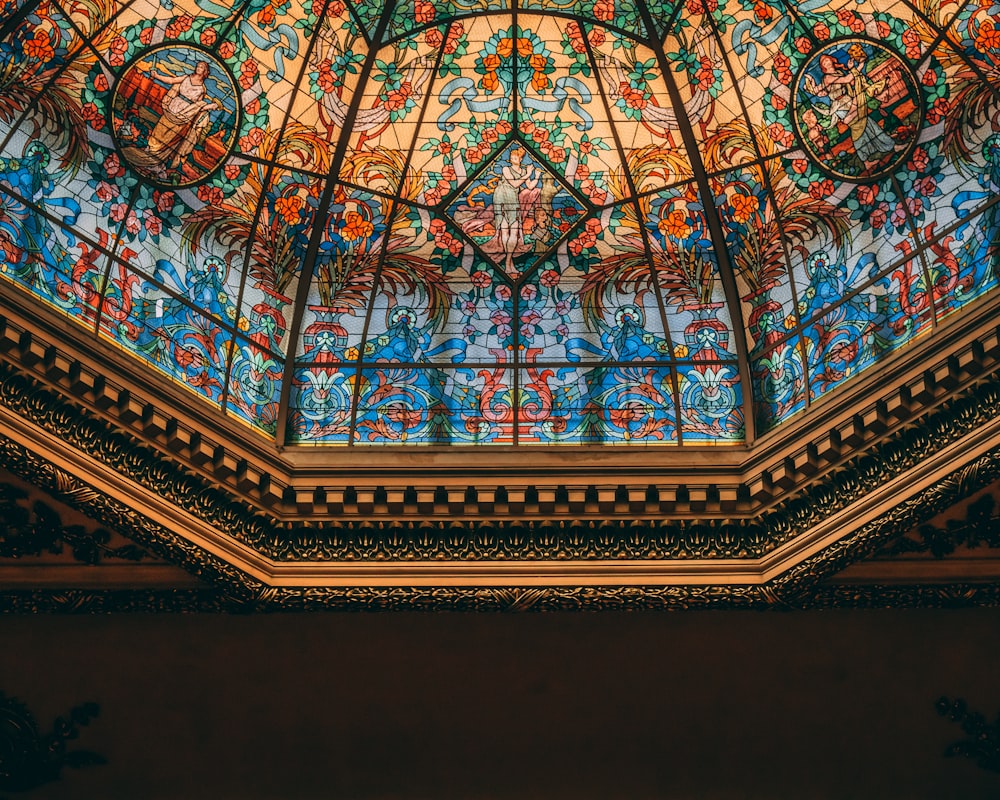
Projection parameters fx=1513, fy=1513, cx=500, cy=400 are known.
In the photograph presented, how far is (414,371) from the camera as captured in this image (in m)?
11.9

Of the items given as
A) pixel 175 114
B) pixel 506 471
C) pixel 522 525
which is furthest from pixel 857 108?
pixel 175 114

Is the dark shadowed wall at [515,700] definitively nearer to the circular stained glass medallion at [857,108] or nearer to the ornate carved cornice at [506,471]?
the ornate carved cornice at [506,471]

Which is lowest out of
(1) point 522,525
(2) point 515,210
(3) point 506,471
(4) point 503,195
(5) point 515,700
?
(5) point 515,700

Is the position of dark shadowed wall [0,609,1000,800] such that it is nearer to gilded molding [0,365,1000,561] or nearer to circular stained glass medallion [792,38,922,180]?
gilded molding [0,365,1000,561]

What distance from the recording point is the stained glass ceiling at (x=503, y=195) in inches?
444

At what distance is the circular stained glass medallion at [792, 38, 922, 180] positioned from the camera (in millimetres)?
11445

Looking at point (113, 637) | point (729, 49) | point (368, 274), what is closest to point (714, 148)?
point (729, 49)

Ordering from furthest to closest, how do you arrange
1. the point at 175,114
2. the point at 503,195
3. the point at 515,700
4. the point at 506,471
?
1. the point at 503,195
2. the point at 515,700
3. the point at 175,114
4. the point at 506,471

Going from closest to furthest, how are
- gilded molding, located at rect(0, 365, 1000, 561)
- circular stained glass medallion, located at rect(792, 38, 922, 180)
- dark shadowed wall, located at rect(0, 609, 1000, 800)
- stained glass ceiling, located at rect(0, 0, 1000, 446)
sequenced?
gilded molding, located at rect(0, 365, 1000, 561) → stained glass ceiling, located at rect(0, 0, 1000, 446) → circular stained glass medallion, located at rect(792, 38, 922, 180) → dark shadowed wall, located at rect(0, 609, 1000, 800)

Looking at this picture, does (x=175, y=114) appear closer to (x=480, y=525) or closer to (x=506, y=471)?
(x=506, y=471)

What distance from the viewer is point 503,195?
12.3 metres

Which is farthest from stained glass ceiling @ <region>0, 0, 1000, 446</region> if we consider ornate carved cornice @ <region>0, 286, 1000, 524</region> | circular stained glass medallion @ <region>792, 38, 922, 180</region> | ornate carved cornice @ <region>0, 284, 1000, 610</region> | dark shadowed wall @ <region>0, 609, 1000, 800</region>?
dark shadowed wall @ <region>0, 609, 1000, 800</region>

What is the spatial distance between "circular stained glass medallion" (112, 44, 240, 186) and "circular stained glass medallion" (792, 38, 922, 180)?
4478 mm

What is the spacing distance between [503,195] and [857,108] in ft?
9.36
